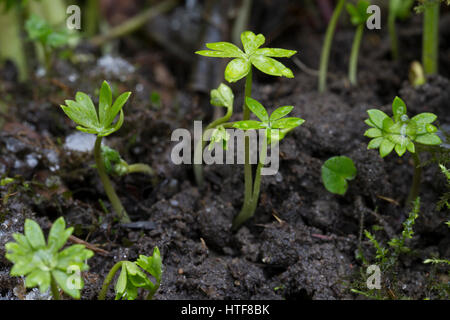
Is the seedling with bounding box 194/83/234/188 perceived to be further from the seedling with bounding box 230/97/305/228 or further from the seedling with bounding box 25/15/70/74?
the seedling with bounding box 25/15/70/74

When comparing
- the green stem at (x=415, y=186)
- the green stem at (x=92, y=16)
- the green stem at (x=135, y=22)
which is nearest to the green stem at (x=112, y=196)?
the green stem at (x=415, y=186)

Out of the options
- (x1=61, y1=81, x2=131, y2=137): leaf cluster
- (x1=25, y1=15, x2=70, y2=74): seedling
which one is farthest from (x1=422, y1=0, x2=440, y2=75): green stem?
(x1=25, y1=15, x2=70, y2=74): seedling

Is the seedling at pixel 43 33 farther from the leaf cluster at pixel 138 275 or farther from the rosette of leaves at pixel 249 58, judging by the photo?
the leaf cluster at pixel 138 275

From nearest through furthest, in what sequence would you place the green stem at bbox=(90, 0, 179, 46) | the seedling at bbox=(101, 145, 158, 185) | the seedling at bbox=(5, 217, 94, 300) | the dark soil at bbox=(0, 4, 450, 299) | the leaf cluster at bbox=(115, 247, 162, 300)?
the seedling at bbox=(5, 217, 94, 300) < the leaf cluster at bbox=(115, 247, 162, 300) < the dark soil at bbox=(0, 4, 450, 299) < the seedling at bbox=(101, 145, 158, 185) < the green stem at bbox=(90, 0, 179, 46)

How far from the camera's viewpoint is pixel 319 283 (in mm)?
1358

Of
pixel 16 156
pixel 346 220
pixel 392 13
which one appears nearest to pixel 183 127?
pixel 16 156

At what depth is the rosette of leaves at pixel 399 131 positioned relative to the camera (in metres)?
1.28

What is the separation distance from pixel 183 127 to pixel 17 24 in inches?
51.4

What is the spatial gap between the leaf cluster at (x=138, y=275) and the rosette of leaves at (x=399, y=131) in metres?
0.72

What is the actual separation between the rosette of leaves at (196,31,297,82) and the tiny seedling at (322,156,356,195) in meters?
0.47

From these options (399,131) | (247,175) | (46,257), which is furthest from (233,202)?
(46,257)

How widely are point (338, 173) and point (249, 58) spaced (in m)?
0.57

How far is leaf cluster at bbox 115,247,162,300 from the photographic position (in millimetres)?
1154

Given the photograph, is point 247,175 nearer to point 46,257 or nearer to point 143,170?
point 143,170
